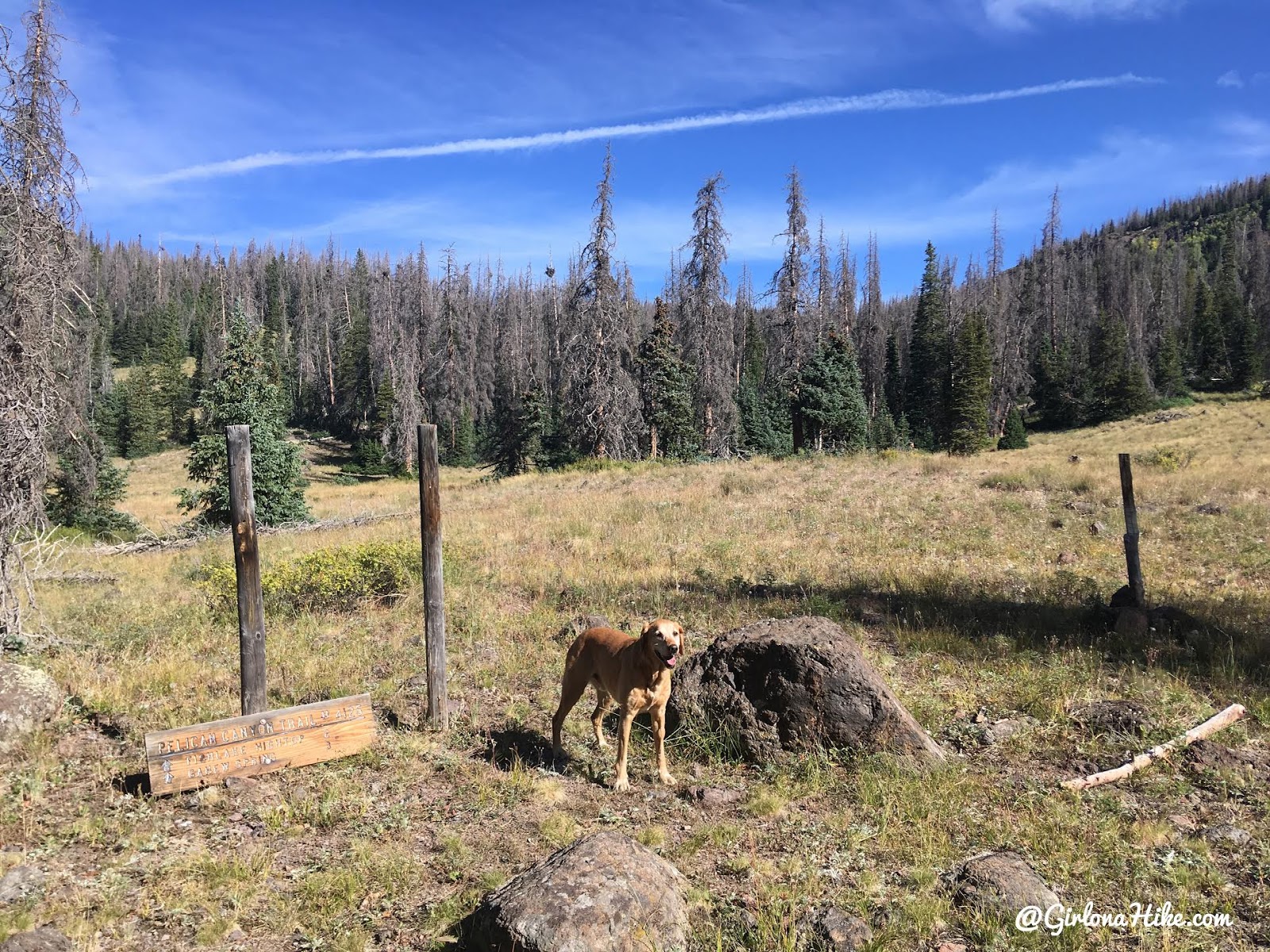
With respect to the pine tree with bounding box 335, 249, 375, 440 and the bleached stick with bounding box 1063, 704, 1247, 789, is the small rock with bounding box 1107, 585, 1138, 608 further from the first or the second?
the pine tree with bounding box 335, 249, 375, 440

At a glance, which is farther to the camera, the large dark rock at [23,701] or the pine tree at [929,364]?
the pine tree at [929,364]

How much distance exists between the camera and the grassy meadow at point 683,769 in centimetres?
377

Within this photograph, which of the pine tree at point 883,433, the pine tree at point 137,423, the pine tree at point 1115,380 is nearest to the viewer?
the pine tree at point 883,433

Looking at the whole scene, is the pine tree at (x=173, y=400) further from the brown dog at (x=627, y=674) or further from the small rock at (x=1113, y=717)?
the small rock at (x=1113, y=717)

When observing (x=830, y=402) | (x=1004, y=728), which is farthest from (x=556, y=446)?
(x=1004, y=728)

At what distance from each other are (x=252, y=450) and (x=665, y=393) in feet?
70.7

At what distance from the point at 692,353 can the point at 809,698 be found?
34884mm

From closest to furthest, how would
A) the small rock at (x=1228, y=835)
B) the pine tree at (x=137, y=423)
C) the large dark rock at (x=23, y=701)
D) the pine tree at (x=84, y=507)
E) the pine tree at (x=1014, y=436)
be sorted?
1. the small rock at (x=1228, y=835)
2. the large dark rock at (x=23, y=701)
3. the pine tree at (x=84, y=507)
4. the pine tree at (x=1014, y=436)
5. the pine tree at (x=137, y=423)

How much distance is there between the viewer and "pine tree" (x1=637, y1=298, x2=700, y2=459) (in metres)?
38.3

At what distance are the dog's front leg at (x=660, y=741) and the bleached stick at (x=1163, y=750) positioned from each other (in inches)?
109

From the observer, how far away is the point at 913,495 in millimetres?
17719

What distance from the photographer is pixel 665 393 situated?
127 ft

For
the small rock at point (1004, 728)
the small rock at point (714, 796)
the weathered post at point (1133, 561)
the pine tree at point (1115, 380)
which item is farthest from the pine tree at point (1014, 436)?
the small rock at point (714, 796)

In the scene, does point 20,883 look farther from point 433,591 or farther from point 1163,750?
point 1163,750
